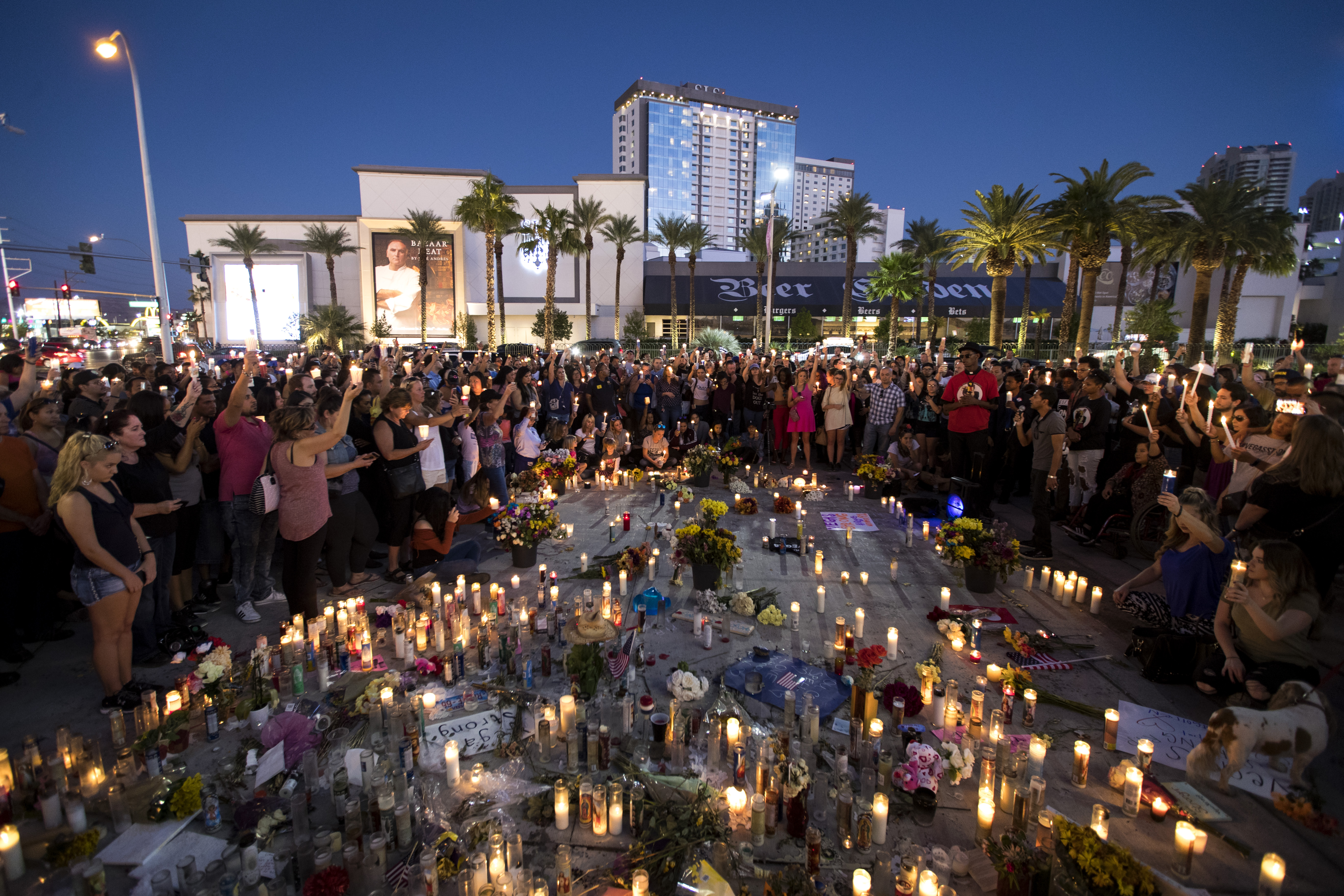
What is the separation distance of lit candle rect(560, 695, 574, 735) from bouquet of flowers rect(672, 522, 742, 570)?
2.62 meters

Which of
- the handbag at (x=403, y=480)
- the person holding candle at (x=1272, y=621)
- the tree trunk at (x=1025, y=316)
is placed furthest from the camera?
the tree trunk at (x=1025, y=316)

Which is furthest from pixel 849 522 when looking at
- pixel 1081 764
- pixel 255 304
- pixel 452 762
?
pixel 255 304

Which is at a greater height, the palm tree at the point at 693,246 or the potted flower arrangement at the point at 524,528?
the palm tree at the point at 693,246

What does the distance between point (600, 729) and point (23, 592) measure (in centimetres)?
575

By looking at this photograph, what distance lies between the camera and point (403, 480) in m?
7.48

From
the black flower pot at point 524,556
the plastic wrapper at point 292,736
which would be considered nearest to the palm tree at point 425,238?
the black flower pot at point 524,556

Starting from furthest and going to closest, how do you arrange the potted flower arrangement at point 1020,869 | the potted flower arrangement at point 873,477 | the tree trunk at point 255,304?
the tree trunk at point 255,304, the potted flower arrangement at point 873,477, the potted flower arrangement at point 1020,869

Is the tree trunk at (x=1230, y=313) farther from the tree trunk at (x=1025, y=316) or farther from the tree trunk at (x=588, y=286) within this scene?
the tree trunk at (x=588, y=286)

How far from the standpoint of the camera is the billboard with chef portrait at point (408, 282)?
51.0m

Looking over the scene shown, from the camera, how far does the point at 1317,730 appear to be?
160 inches

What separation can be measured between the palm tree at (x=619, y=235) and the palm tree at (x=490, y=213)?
9.30 metres

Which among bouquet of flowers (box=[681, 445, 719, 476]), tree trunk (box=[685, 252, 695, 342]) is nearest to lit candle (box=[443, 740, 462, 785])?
bouquet of flowers (box=[681, 445, 719, 476])

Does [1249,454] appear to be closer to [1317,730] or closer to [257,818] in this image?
[1317,730]

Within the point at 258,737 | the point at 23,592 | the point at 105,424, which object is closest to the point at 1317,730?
the point at 258,737
